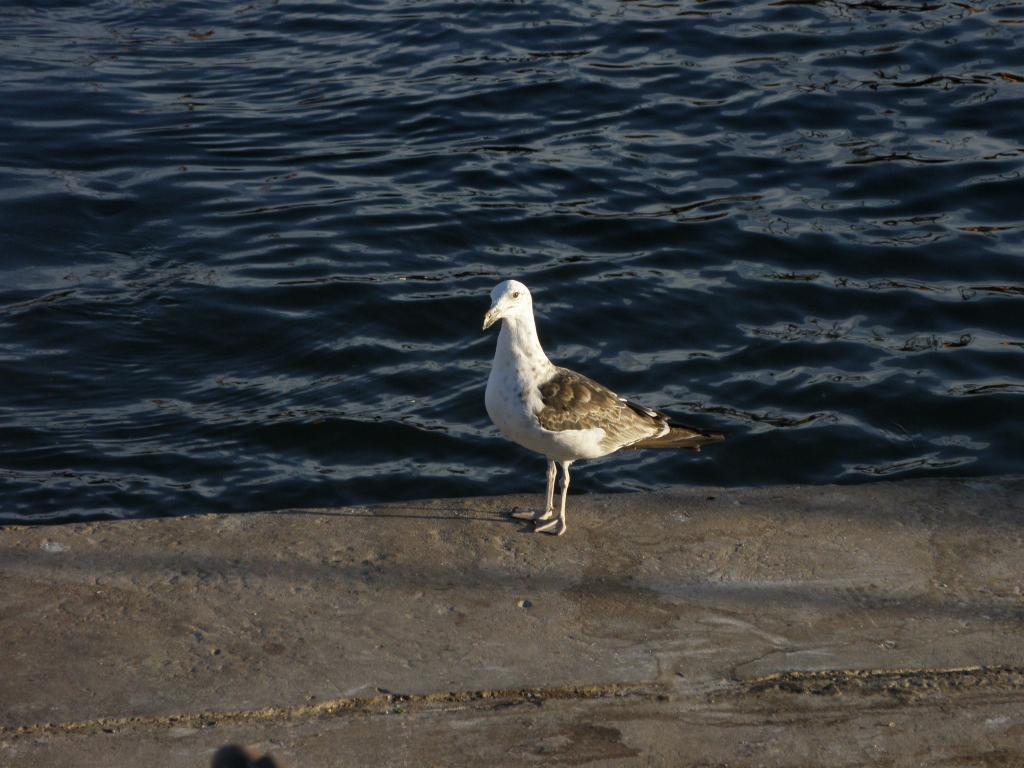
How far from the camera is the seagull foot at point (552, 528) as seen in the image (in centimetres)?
496

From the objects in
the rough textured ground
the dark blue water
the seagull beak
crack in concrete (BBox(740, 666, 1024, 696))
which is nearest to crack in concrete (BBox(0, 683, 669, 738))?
the rough textured ground

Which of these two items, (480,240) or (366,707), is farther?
(480,240)

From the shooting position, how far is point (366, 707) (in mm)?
3770

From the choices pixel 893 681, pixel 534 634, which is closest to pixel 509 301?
pixel 534 634

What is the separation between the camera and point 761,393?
8.23 metres

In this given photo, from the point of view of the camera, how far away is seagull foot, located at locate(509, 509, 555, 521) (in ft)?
16.7

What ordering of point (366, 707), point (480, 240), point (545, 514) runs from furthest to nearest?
point (480, 240) < point (545, 514) < point (366, 707)

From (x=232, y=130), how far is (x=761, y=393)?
6526 mm

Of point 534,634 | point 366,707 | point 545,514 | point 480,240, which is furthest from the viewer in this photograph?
point 480,240

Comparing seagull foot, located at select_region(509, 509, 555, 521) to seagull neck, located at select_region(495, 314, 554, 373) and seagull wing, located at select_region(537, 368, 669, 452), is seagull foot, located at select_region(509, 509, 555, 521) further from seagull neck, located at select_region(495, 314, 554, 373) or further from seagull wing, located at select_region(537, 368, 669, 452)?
seagull neck, located at select_region(495, 314, 554, 373)

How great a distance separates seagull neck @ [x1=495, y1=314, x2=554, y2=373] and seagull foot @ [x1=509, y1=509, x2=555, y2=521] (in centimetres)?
58

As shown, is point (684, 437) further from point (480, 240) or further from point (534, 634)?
point (480, 240)

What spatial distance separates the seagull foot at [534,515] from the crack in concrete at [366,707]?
1.28 metres

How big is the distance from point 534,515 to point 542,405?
444mm
